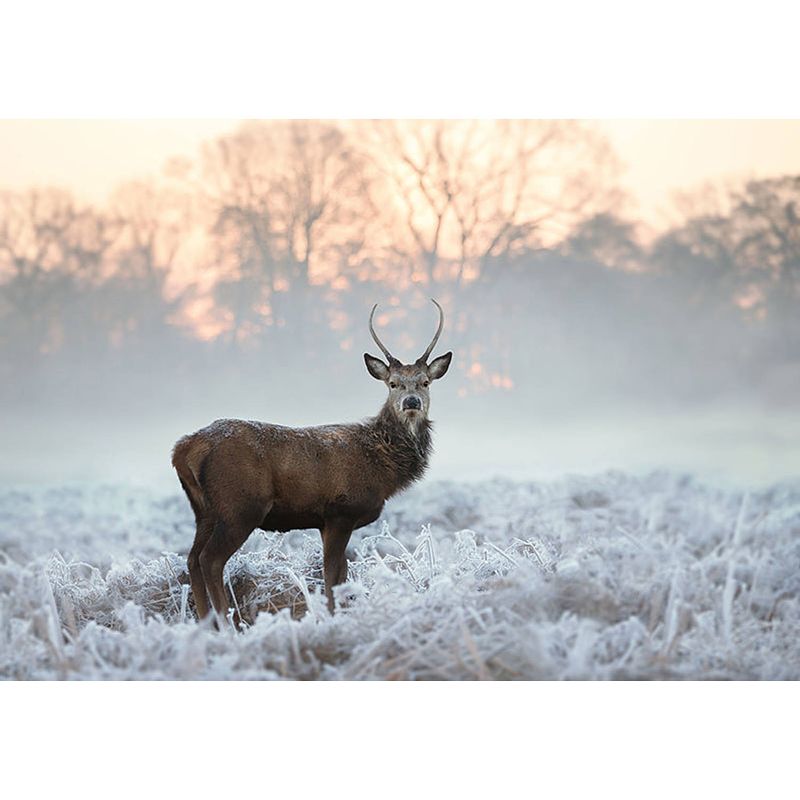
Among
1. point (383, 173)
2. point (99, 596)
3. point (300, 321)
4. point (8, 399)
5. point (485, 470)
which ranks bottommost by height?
point (99, 596)

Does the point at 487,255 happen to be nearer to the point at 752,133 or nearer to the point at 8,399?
the point at 752,133

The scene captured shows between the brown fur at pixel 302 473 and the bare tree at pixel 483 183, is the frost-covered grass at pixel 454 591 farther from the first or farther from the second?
the bare tree at pixel 483 183

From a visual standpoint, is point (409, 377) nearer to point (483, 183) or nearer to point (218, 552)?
point (483, 183)

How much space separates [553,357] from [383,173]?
217 cm

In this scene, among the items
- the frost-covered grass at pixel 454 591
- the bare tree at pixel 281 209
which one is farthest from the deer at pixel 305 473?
the bare tree at pixel 281 209

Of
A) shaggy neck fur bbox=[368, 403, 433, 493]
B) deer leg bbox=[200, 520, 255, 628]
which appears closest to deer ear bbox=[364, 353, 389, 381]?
shaggy neck fur bbox=[368, 403, 433, 493]

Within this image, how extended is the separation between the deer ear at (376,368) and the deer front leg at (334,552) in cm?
127

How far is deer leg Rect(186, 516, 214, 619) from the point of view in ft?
28.4

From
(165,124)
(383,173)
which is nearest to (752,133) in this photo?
(383,173)

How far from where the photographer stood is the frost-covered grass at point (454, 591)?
806 centimetres

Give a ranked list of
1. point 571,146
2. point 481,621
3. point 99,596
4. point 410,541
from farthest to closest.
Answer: point 410,541 < point 571,146 < point 99,596 < point 481,621

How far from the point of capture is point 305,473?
8852 mm

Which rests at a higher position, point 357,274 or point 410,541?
point 357,274

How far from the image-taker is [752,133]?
371 inches
